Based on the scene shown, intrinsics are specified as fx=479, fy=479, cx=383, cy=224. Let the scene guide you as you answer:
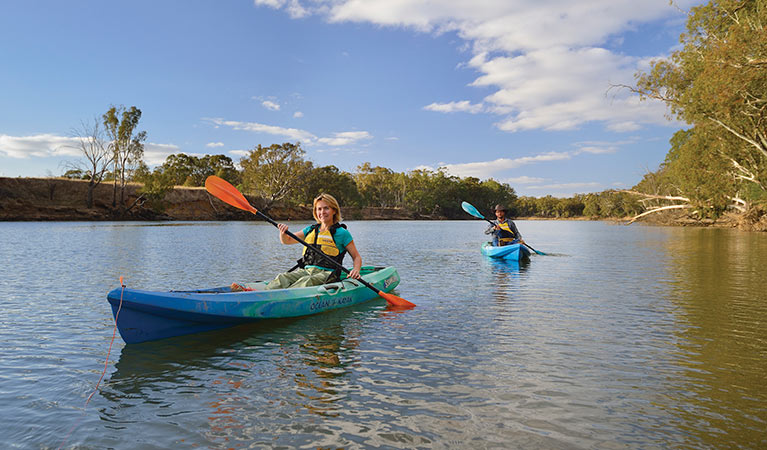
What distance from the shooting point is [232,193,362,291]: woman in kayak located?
6980 mm

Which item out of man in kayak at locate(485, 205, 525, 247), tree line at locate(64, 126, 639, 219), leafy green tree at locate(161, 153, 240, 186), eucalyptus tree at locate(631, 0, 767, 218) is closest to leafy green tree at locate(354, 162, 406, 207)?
tree line at locate(64, 126, 639, 219)

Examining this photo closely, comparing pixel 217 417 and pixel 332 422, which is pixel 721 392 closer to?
pixel 332 422

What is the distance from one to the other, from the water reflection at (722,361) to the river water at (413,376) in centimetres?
2

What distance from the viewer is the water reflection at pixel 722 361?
3416mm

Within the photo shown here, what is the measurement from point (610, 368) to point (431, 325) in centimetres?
248

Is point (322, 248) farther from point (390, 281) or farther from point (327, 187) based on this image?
point (327, 187)

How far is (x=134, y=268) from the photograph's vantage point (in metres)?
12.3

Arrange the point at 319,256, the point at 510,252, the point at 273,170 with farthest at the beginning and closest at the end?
the point at 273,170 < the point at 510,252 < the point at 319,256

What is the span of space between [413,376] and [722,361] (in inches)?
128

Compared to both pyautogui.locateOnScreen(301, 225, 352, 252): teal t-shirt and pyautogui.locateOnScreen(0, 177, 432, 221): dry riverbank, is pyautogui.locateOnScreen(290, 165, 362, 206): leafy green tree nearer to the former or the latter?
pyautogui.locateOnScreen(0, 177, 432, 221): dry riverbank

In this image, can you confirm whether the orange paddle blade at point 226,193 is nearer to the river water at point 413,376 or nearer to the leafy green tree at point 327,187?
the river water at point 413,376

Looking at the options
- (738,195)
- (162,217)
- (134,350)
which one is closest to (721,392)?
(134,350)

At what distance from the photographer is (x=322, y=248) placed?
7.25 metres

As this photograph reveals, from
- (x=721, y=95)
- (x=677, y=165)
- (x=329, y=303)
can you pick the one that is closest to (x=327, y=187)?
(x=677, y=165)
